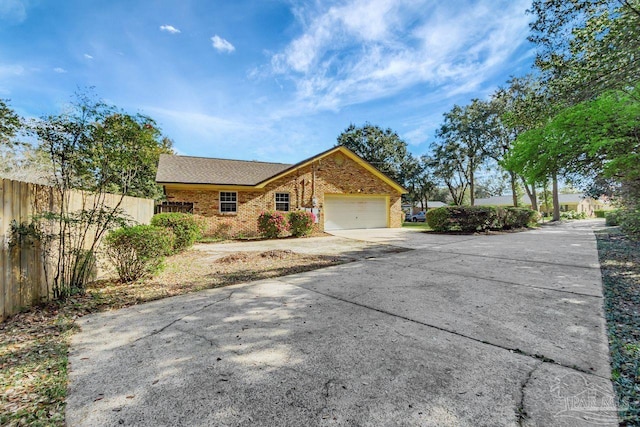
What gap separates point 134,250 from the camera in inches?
203

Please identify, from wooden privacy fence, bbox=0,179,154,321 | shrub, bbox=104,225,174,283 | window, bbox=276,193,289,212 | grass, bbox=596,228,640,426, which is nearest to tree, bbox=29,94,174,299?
wooden privacy fence, bbox=0,179,154,321

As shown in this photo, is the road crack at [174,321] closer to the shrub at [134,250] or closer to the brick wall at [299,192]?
the shrub at [134,250]

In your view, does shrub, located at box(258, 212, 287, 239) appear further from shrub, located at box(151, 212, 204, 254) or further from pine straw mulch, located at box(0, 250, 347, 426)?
pine straw mulch, located at box(0, 250, 347, 426)

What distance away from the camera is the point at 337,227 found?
16828 millimetres

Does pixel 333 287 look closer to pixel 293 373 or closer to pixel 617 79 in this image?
pixel 293 373

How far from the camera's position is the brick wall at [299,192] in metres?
13.6

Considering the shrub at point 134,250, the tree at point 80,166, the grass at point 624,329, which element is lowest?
the grass at point 624,329

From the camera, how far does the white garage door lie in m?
16.7

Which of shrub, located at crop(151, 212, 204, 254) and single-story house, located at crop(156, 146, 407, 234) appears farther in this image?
single-story house, located at crop(156, 146, 407, 234)

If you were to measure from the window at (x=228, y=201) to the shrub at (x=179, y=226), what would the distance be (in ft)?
15.5

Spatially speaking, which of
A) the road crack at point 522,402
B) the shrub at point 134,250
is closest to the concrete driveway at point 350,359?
the road crack at point 522,402

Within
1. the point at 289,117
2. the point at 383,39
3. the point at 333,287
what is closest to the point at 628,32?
the point at 383,39

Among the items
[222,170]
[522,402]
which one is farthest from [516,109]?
[222,170]

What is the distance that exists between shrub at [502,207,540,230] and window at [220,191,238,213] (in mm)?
15399
